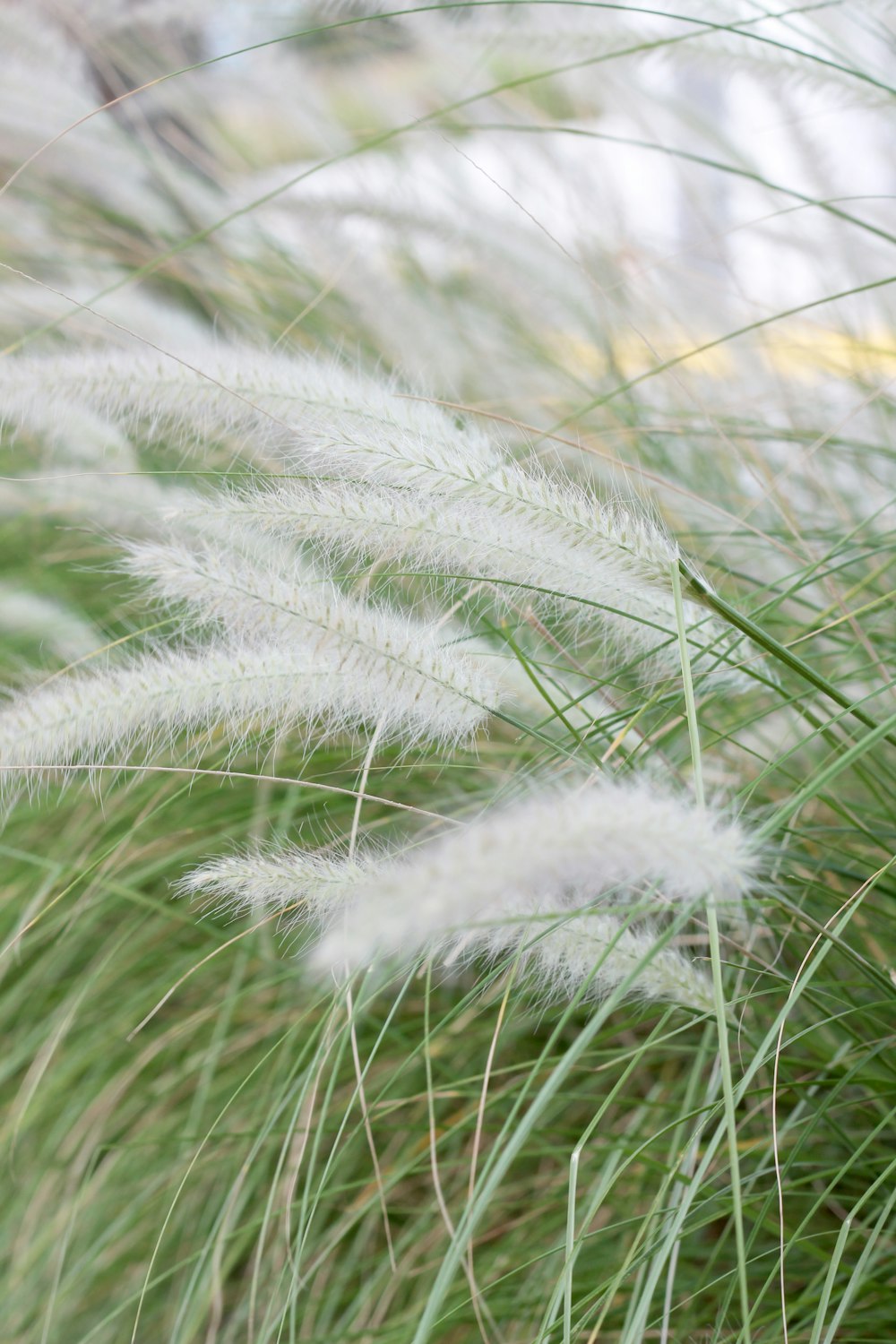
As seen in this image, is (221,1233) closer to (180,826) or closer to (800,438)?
(180,826)

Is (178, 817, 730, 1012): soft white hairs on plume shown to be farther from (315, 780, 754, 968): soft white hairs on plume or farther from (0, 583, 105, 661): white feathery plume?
(0, 583, 105, 661): white feathery plume

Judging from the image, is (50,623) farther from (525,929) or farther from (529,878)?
(529,878)

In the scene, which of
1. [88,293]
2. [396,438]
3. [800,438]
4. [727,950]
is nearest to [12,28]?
[88,293]

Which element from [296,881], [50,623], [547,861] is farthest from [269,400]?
[50,623]

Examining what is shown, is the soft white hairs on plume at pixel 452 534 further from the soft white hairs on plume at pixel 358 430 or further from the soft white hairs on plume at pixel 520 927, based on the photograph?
the soft white hairs on plume at pixel 520 927

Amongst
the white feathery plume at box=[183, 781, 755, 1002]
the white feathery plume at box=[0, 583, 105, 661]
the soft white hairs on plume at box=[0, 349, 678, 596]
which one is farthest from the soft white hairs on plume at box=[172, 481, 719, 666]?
the white feathery plume at box=[0, 583, 105, 661]

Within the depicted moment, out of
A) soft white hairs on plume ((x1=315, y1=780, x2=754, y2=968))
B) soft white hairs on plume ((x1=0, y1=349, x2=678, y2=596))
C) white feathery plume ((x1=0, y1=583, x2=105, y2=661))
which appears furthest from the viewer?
white feathery plume ((x1=0, y1=583, x2=105, y2=661))

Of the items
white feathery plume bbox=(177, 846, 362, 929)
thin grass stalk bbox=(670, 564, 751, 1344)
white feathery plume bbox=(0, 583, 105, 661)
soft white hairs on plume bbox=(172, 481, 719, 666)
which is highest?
soft white hairs on plume bbox=(172, 481, 719, 666)
